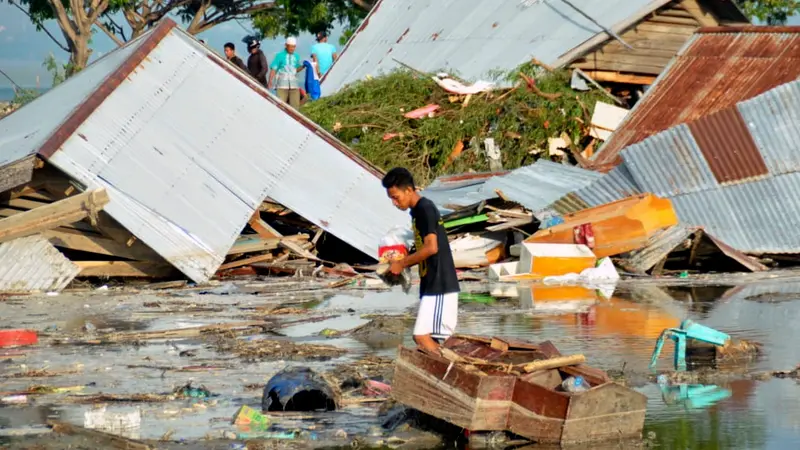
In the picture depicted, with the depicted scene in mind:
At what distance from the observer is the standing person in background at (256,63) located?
24.6m

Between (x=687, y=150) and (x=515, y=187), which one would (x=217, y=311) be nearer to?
(x=515, y=187)

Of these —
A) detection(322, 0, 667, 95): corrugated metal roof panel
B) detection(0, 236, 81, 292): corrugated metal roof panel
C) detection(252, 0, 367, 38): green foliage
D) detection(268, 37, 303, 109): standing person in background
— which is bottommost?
detection(0, 236, 81, 292): corrugated metal roof panel

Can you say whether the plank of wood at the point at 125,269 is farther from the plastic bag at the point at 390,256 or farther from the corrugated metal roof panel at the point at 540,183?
the plastic bag at the point at 390,256

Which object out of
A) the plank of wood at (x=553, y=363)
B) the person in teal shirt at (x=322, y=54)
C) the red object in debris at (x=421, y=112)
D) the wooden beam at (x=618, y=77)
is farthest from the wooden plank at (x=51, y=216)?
the person in teal shirt at (x=322, y=54)

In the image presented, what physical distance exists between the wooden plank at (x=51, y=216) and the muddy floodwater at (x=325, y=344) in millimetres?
830

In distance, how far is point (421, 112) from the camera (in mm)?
22078

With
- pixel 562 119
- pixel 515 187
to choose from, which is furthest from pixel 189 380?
pixel 562 119

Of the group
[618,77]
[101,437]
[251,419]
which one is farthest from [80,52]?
[101,437]

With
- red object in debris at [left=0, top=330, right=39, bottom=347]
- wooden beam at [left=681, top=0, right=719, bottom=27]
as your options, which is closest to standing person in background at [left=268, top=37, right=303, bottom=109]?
wooden beam at [left=681, top=0, right=719, bottom=27]

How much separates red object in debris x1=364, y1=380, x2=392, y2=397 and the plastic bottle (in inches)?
59.4

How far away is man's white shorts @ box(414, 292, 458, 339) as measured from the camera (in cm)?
777

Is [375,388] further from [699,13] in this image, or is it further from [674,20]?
[699,13]

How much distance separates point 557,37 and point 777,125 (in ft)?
23.1

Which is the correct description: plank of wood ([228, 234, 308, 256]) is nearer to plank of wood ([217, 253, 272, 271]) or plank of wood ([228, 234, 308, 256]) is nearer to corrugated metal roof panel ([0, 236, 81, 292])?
plank of wood ([217, 253, 272, 271])
